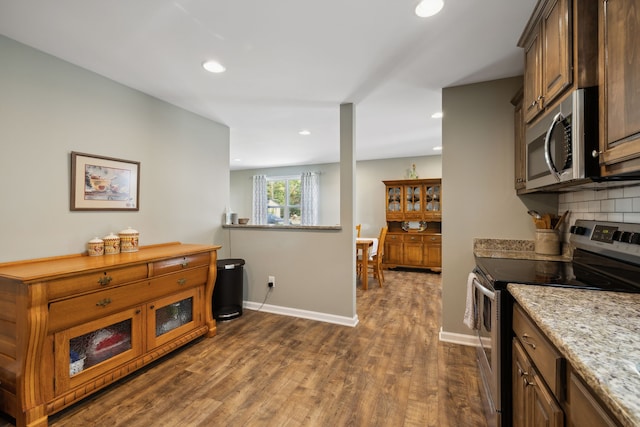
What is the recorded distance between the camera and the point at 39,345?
5.04ft

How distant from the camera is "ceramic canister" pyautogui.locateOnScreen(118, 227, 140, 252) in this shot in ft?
7.90

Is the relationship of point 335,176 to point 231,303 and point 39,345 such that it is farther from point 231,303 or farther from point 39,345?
point 39,345

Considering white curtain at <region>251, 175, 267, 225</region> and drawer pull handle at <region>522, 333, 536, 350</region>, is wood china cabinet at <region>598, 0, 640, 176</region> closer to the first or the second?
drawer pull handle at <region>522, 333, 536, 350</region>

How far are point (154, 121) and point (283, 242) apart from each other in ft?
6.01

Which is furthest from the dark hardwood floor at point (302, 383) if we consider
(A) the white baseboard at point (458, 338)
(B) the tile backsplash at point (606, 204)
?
(B) the tile backsplash at point (606, 204)

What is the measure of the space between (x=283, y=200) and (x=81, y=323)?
594cm

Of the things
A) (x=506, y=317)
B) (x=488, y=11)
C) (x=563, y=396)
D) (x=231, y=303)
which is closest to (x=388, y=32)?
(x=488, y=11)

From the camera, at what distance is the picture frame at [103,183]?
2.24 m

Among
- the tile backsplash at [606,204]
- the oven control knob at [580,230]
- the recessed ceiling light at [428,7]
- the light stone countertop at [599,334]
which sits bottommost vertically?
the light stone countertop at [599,334]

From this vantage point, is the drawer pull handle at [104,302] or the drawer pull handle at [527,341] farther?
the drawer pull handle at [104,302]

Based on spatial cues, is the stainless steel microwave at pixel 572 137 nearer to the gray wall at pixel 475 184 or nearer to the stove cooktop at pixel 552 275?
the stove cooktop at pixel 552 275

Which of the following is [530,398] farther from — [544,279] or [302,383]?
[302,383]

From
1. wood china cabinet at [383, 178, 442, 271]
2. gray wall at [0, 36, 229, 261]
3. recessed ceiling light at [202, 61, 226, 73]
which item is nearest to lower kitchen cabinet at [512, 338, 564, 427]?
recessed ceiling light at [202, 61, 226, 73]

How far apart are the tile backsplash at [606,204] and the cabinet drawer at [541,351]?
0.83 metres
